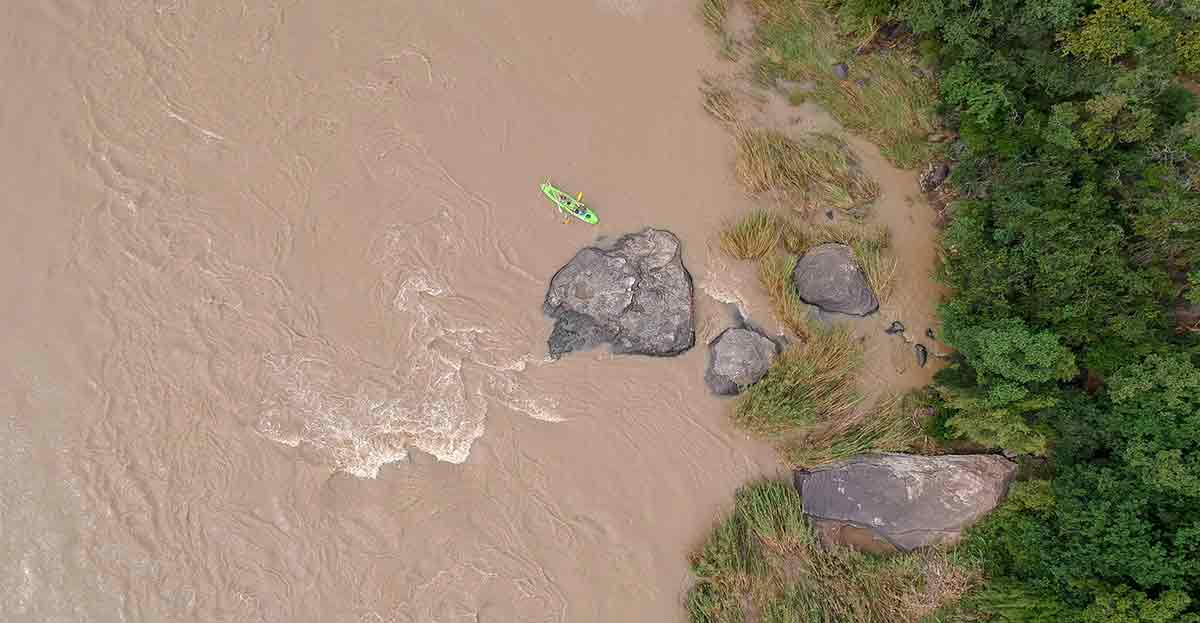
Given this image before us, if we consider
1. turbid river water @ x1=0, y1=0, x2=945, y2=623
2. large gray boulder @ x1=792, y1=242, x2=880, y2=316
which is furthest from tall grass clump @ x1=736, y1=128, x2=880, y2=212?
large gray boulder @ x1=792, y1=242, x2=880, y2=316

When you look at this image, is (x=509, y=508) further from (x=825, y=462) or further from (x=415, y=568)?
(x=825, y=462)


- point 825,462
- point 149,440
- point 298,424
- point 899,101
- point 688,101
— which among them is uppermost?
point 899,101

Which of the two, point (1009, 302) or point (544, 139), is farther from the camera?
point (544, 139)

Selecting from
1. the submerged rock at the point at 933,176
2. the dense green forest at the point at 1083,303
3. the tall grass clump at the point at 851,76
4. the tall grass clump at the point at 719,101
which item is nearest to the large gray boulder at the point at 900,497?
the dense green forest at the point at 1083,303

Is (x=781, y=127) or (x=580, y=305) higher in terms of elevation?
(x=781, y=127)

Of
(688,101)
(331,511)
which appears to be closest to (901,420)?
(688,101)

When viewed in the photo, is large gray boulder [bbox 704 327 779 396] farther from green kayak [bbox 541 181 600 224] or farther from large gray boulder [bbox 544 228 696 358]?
green kayak [bbox 541 181 600 224]

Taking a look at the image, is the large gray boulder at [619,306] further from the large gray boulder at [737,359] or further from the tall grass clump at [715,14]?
the tall grass clump at [715,14]
